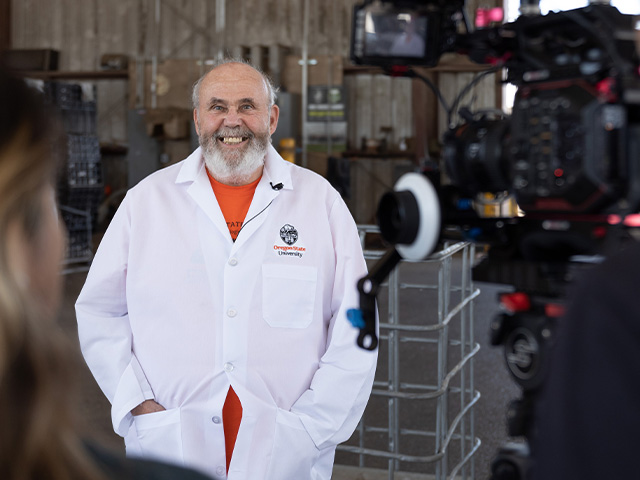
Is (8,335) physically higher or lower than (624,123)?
lower

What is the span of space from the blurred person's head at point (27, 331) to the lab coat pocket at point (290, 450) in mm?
1488

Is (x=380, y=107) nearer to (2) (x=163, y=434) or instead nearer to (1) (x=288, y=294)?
(1) (x=288, y=294)

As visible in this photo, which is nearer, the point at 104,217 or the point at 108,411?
the point at 108,411

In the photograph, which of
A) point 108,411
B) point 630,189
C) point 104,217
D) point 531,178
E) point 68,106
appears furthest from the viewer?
point 104,217

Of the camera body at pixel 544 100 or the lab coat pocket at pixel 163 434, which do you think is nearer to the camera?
the camera body at pixel 544 100

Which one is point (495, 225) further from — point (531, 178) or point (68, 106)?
point (68, 106)

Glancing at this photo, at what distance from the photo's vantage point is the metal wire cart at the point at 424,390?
2982 millimetres

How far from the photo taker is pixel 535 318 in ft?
3.64

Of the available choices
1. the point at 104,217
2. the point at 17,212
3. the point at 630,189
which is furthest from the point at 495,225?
the point at 104,217

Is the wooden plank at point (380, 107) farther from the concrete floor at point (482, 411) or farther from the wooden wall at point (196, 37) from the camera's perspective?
the concrete floor at point (482, 411)

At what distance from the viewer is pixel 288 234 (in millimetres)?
2291

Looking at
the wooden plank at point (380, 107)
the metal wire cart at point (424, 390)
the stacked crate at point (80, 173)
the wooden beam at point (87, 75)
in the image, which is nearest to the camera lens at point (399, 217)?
the metal wire cart at point (424, 390)

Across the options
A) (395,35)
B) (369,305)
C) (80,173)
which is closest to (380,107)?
(80,173)

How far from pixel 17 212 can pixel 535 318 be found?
2.37 ft
